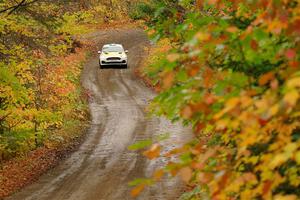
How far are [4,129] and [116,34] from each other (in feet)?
118

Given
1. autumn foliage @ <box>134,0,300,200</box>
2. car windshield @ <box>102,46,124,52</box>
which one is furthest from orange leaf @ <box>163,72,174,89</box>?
car windshield @ <box>102,46,124,52</box>

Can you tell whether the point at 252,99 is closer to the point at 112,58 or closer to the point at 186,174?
the point at 186,174

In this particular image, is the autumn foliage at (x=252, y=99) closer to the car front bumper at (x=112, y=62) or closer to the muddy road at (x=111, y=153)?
the muddy road at (x=111, y=153)

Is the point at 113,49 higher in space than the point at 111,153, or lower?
lower

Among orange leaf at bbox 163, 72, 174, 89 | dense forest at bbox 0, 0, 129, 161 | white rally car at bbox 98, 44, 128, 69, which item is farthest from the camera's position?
white rally car at bbox 98, 44, 128, 69

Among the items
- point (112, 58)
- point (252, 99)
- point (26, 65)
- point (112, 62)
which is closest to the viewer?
point (252, 99)

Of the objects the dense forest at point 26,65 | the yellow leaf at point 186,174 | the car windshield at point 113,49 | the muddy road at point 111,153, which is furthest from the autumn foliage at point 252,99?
the car windshield at point 113,49

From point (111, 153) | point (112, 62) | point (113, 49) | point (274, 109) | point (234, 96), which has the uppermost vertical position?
point (274, 109)

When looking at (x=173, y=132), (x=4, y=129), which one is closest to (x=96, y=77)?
(x=173, y=132)

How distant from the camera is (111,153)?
57.5 feet

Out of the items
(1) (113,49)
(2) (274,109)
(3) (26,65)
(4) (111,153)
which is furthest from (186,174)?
(1) (113,49)

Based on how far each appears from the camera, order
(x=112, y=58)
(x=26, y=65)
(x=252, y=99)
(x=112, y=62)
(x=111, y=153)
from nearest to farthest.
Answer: (x=252, y=99) → (x=26, y=65) → (x=111, y=153) → (x=112, y=58) → (x=112, y=62)

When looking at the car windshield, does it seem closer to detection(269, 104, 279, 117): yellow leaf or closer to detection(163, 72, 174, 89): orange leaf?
detection(163, 72, 174, 89): orange leaf

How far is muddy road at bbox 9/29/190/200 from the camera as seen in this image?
13.2 m
